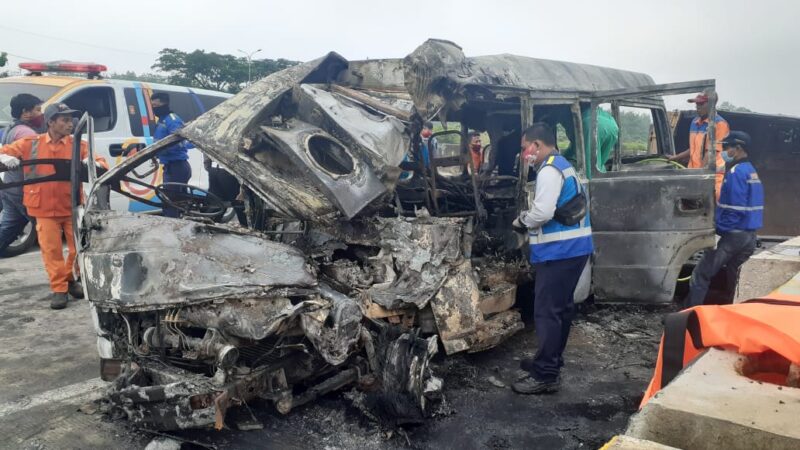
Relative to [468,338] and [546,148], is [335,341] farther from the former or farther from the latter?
→ [546,148]

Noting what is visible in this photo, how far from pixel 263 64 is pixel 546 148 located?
600 inches

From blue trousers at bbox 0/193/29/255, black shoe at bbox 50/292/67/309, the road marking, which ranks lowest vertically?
the road marking

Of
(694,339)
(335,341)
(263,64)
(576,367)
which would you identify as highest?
(263,64)

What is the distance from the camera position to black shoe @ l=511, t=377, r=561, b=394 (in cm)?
366

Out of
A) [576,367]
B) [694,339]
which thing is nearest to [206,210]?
[576,367]

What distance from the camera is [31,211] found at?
5031 millimetres

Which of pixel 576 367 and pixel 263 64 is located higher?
pixel 263 64

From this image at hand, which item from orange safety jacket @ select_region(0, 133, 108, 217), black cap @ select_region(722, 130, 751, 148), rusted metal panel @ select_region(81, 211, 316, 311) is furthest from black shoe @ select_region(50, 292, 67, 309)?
black cap @ select_region(722, 130, 751, 148)

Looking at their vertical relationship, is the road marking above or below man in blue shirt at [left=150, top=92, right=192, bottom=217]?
below

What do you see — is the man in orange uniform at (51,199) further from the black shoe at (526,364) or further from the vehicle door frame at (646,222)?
the vehicle door frame at (646,222)

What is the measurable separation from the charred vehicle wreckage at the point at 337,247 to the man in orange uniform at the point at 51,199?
4.87 feet

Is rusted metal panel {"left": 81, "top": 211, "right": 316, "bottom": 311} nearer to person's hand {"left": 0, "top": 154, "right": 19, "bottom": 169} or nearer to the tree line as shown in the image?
person's hand {"left": 0, "top": 154, "right": 19, "bottom": 169}

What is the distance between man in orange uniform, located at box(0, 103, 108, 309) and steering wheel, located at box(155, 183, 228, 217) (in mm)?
1184

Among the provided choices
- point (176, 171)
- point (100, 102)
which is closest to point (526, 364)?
point (176, 171)
